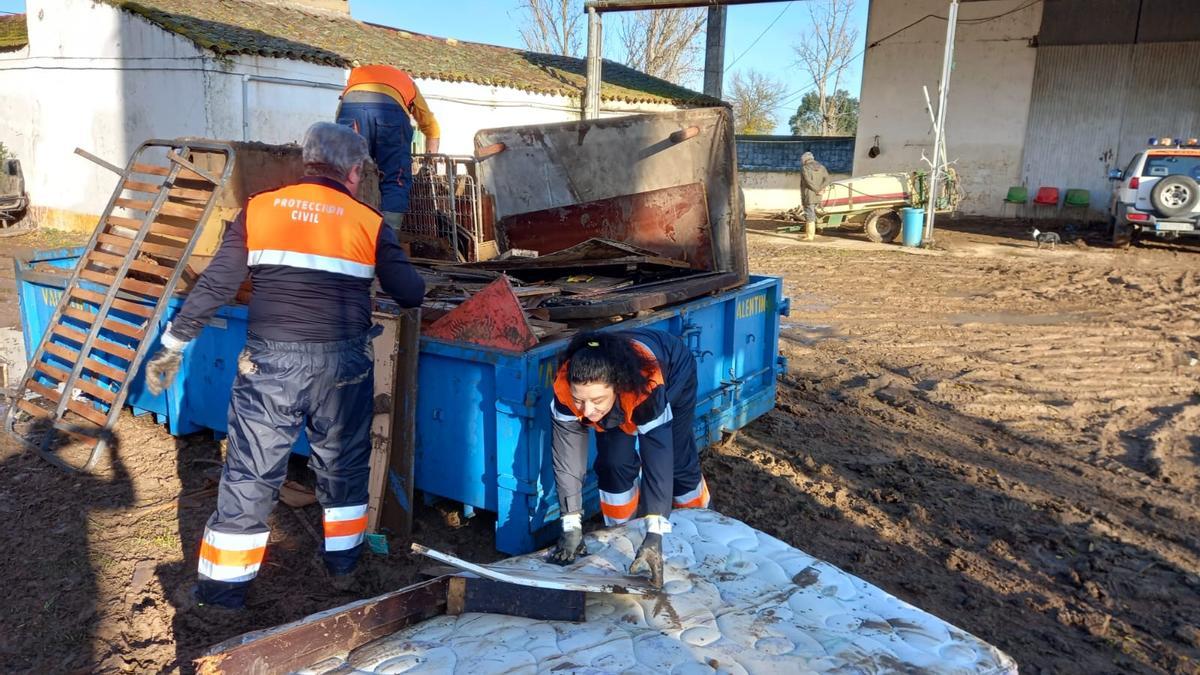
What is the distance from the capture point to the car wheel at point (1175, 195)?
1245 centimetres

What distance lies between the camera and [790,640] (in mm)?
2340

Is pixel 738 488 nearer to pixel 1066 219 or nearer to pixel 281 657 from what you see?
pixel 281 657

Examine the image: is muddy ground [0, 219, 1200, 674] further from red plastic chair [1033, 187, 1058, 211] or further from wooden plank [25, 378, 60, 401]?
red plastic chair [1033, 187, 1058, 211]

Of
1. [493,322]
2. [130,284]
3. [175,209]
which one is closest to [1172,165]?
[493,322]

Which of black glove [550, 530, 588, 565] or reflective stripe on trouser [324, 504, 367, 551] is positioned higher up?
black glove [550, 530, 588, 565]

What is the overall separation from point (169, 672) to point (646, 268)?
2.94 meters

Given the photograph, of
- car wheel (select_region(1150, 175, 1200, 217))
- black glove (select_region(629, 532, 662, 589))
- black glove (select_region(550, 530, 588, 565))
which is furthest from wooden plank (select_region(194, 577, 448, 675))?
car wheel (select_region(1150, 175, 1200, 217))

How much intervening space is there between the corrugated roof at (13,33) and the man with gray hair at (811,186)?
13.7 meters

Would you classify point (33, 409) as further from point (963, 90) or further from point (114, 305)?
point (963, 90)

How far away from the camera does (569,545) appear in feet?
9.39

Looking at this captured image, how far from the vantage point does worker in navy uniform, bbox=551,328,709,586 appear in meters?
2.78

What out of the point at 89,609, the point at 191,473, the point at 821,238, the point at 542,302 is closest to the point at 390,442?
the point at 542,302

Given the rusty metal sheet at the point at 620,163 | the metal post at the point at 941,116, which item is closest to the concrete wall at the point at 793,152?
the metal post at the point at 941,116

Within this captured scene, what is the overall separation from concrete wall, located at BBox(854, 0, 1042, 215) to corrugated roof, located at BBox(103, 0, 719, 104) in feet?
13.9
